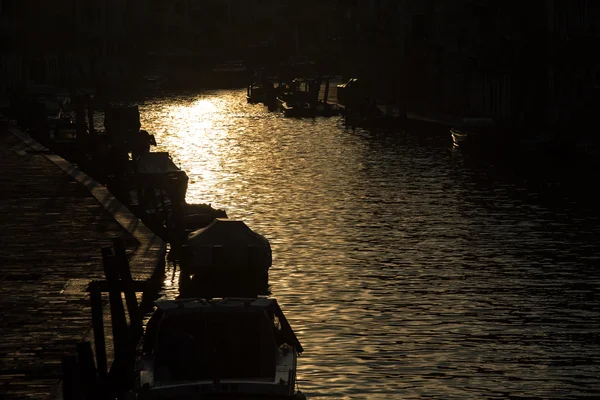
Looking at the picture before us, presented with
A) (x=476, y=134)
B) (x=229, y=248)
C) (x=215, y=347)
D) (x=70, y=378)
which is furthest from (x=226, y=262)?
(x=476, y=134)

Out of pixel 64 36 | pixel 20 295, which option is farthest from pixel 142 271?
pixel 64 36

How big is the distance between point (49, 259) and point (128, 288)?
332 inches

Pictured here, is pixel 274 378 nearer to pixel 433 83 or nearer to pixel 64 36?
pixel 433 83

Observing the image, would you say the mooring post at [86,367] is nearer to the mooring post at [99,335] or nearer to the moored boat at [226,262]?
the mooring post at [99,335]

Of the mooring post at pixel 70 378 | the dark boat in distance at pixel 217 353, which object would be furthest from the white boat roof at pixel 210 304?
the mooring post at pixel 70 378

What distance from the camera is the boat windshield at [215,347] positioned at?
22969 mm

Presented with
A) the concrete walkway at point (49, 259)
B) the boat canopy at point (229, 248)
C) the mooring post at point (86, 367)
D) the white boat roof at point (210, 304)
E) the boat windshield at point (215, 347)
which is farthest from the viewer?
the boat canopy at point (229, 248)

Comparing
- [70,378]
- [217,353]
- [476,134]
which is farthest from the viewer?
[476,134]

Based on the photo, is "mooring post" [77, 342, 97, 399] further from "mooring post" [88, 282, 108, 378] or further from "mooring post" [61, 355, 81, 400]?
"mooring post" [88, 282, 108, 378]

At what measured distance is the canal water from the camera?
2997 centimetres

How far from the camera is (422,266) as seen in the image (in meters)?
43.0

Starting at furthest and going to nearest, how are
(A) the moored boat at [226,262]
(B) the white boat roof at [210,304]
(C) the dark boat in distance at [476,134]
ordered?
(C) the dark boat in distance at [476,134] → (A) the moored boat at [226,262] → (B) the white boat roof at [210,304]

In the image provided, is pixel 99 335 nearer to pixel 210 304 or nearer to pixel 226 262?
pixel 210 304

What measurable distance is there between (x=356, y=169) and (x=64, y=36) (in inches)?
3153
